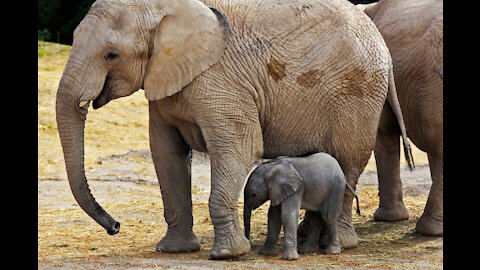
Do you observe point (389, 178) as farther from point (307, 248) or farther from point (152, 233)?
point (152, 233)

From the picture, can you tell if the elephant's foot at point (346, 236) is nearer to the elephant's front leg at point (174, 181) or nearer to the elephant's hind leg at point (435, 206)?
the elephant's hind leg at point (435, 206)

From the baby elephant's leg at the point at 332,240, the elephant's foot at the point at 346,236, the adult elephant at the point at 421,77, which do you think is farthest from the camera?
the adult elephant at the point at 421,77

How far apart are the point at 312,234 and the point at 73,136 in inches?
90.8

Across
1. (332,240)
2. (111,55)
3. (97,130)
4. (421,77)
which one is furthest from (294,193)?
(97,130)

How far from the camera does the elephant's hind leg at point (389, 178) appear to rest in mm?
8312

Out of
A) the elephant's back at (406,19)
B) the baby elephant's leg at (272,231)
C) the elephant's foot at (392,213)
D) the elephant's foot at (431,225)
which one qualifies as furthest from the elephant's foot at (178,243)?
the elephant's back at (406,19)

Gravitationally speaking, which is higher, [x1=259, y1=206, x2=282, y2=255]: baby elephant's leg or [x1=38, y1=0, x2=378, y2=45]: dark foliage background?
[x1=38, y1=0, x2=378, y2=45]: dark foliage background

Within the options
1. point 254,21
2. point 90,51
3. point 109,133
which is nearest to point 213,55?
point 254,21

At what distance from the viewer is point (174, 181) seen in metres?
6.63

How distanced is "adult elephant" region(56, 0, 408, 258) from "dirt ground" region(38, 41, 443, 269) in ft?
1.38

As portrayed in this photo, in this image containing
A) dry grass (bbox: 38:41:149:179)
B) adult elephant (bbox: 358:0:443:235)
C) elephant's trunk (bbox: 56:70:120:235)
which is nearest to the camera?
elephant's trunk (bbox: 56:70:120:235)

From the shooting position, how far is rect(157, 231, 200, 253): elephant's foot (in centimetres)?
660

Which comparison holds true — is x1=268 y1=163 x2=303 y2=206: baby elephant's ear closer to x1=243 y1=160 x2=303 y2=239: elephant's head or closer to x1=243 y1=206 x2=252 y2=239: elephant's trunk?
x1=243 y1=160 x2=303 y2=239: elephant's head

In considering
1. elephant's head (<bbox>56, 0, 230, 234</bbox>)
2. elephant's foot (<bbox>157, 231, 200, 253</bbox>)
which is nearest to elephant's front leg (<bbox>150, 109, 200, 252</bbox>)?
elephant's foot (<bbox>157, 231, 200, 253</bbox>)
